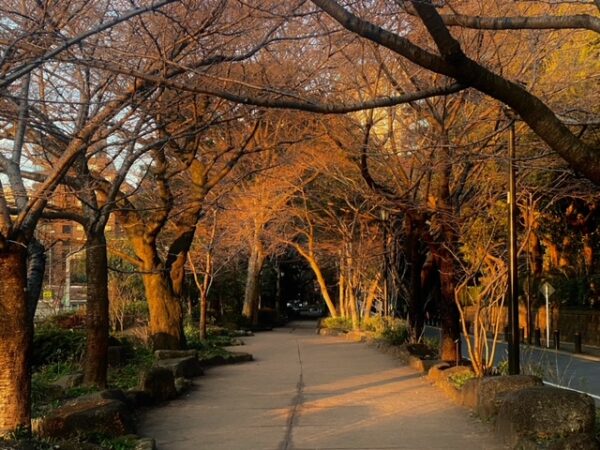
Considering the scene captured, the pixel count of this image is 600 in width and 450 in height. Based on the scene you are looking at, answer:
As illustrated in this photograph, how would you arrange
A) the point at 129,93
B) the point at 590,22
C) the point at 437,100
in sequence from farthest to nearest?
the point at 437,100, the point at 129,93, the point at 590,22

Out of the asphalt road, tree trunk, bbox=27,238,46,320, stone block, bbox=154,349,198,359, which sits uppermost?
tree trunk, bbox=27,238,46,320

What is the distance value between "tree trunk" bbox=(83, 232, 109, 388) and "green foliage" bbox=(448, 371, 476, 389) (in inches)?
247

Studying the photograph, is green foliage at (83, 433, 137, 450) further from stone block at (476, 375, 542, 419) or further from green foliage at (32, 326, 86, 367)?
green foliage at (32, 326, 86, 367)

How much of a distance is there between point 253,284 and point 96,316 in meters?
30.3

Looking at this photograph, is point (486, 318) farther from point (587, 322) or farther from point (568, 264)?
point (568, 264)

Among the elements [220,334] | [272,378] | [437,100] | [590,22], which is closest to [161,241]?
[220,334]

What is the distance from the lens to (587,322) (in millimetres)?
30500

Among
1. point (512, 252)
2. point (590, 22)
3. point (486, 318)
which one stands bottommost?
point (486, 318)

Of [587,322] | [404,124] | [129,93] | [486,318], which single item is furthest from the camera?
[587,322]

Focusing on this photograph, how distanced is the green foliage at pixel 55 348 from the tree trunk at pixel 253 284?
840 inches

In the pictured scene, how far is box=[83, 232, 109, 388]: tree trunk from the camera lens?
1192 centimetres

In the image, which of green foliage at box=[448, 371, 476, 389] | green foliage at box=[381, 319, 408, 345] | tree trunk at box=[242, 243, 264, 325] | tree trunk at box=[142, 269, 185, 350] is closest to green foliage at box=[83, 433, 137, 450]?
green foliage at box=[448, 371, 476, 389]

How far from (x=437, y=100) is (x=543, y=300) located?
2359 centimetres

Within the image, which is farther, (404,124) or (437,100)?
(404,124)
